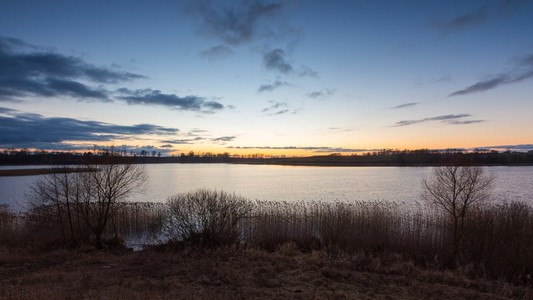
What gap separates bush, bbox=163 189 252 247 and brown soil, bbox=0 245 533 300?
2104 millimetres

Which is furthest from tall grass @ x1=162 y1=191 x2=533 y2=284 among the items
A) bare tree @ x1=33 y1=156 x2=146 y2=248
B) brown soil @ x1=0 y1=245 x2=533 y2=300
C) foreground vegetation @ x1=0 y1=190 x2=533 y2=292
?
bare tree @ x1=33 y1=156 x2=146 y2=248

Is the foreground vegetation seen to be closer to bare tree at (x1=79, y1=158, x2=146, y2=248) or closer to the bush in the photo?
the bush

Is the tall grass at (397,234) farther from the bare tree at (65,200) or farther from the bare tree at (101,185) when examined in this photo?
the bare tree at (65,200)

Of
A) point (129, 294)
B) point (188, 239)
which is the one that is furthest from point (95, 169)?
point (129, 294)

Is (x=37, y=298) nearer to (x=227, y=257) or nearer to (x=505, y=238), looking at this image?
(x=227, y=257)

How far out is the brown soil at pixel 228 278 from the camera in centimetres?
901

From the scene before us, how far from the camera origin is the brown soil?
29.6ft

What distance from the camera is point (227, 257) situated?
13.5m

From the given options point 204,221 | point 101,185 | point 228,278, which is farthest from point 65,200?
point 228,278

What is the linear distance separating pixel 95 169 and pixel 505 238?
18.6 meters

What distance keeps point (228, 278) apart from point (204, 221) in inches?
254

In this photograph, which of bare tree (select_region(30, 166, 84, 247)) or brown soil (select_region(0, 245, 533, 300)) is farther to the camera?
bare tree (select_region(30, 166, 84, 247))

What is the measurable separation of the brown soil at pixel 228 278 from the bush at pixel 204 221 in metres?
2.10

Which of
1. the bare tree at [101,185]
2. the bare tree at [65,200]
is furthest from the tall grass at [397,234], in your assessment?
the bare tree at [65,200]
